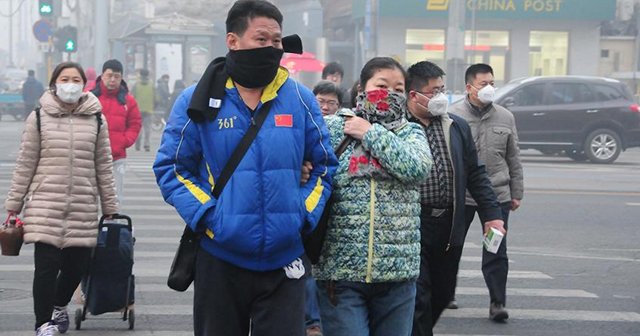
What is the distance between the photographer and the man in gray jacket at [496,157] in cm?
805

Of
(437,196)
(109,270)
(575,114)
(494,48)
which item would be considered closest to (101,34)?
(575,114)

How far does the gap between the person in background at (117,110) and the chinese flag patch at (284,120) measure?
17.9 ft

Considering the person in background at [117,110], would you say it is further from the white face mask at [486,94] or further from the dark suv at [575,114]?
the dark suv at [575,114]

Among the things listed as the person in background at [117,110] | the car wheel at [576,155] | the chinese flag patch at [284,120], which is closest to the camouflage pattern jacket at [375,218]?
the chinese flag patch at [284,120]

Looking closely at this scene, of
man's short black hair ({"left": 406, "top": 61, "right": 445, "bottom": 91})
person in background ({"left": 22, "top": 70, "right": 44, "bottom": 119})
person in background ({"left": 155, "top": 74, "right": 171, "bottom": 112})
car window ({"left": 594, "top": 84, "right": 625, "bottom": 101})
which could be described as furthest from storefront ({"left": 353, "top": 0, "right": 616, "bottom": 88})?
man's short black hair ({"left": 406, "top": 61, "right": 445, "bottom": 91})

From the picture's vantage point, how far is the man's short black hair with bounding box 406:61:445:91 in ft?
19.0

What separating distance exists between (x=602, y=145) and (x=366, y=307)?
19985mm

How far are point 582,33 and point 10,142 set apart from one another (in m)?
23.8

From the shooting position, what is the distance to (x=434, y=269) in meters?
5.93

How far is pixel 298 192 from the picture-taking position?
4.39 m

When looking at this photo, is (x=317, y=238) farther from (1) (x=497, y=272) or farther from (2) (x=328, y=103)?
(1) (x=497, y=272)

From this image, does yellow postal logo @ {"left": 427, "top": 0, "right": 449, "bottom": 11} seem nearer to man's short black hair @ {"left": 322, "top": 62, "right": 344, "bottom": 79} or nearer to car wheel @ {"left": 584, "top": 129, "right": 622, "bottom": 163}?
car wheel @ {"left": 584, "top": 129, "right": 622, "bottom": 163}

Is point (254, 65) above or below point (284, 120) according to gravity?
above

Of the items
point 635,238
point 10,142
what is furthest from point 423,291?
point 10,142
